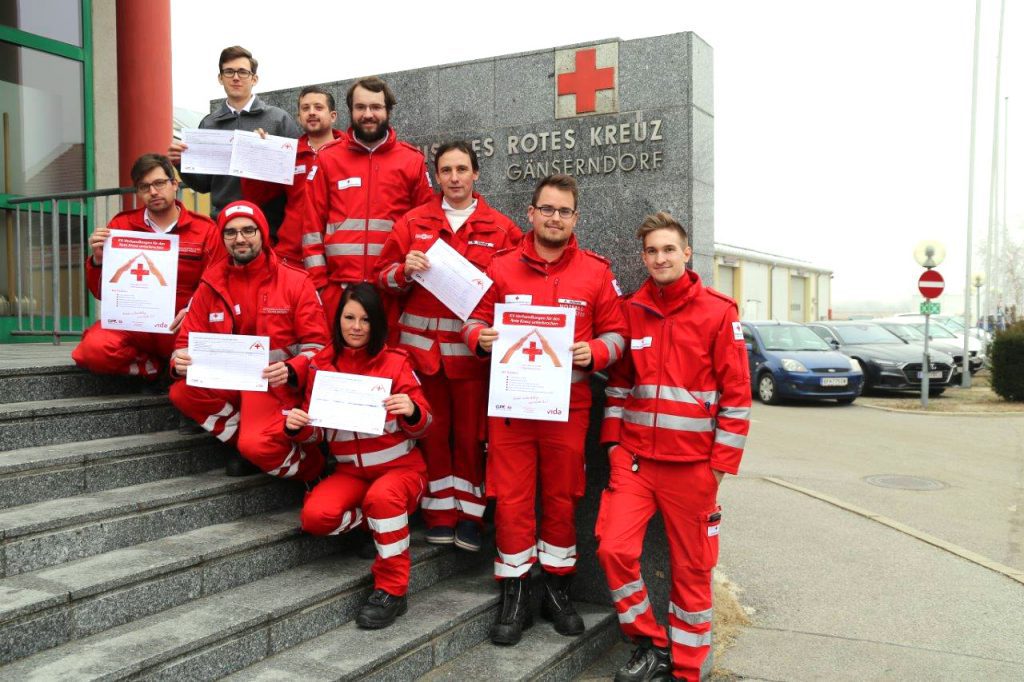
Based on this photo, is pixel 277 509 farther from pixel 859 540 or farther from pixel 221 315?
pixel 859 540

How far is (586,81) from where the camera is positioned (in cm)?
549

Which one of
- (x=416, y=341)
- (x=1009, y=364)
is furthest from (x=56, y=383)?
(x=1009, y=364)

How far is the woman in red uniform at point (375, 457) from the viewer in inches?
165

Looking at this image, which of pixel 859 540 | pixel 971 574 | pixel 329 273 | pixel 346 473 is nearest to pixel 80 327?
pixel 329 273

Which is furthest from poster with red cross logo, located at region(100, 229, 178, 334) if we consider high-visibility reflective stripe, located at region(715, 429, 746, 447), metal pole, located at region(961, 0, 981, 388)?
metal pole, located at region(961, 0, 981, 388)

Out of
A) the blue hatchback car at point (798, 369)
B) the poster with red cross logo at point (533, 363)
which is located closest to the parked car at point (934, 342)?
the blue hatchback car at point (798, 369)

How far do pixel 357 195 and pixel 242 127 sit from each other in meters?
1.30

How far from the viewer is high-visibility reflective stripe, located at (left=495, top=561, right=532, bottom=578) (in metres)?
4.49

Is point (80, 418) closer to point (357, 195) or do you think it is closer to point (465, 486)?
point (357, 195)

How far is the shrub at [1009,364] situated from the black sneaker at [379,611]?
1675cm

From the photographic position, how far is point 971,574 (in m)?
6.38

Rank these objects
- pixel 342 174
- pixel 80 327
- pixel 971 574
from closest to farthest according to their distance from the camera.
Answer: pixel 342 174
pixel 971 574
pixel 80 327

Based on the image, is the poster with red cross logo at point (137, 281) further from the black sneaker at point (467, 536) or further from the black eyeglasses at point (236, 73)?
the black sneaker at point (467, 536)

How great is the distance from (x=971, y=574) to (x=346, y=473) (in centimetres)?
472
